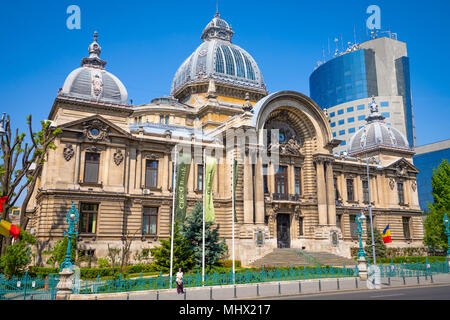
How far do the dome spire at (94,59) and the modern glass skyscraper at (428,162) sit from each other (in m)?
114

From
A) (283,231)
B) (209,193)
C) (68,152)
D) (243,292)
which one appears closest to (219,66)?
(283,231)

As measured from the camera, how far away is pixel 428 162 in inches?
4993

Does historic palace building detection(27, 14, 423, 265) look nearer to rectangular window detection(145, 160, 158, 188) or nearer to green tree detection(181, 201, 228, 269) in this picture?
rectangular window detection(145, 160, 158, 188)

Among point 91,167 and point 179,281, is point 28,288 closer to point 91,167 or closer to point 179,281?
point 179,281

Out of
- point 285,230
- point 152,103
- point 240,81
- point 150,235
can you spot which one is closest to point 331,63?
point 240,81

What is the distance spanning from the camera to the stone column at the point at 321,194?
45.6m

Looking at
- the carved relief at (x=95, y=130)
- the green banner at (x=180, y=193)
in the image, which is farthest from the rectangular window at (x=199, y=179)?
the green banner at (x=180, y=193)

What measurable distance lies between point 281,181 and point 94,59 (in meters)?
25.5

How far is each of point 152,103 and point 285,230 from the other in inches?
1108

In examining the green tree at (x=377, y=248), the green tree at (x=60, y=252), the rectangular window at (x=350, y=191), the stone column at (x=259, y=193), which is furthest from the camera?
the rectangular window at (x=350, y=191)

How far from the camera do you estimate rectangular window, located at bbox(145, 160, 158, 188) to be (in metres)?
40.9

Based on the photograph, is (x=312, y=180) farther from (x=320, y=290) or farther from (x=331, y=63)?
(x=331, y=63)

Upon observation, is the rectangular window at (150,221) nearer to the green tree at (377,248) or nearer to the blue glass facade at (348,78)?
the green tree at (377,248)

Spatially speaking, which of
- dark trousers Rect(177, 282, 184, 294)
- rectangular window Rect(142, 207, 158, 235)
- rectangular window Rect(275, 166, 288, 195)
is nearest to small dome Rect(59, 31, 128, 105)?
rectangular window Rect(142, 207, 158, 235)
